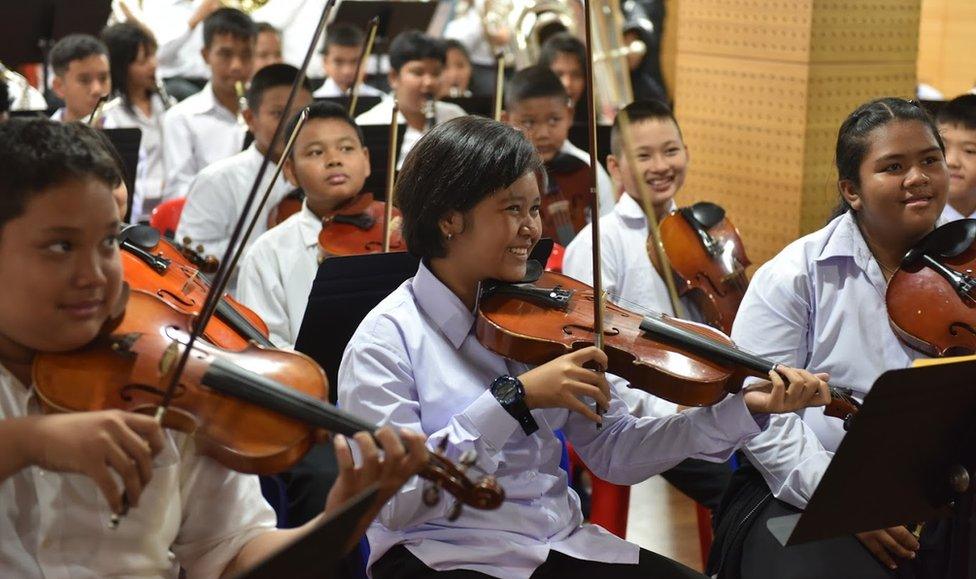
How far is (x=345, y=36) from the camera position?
5812 millimetres

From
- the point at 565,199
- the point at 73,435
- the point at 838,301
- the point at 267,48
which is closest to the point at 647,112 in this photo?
the point at 565,199

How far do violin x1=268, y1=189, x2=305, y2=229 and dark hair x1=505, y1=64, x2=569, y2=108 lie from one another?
3.25ft

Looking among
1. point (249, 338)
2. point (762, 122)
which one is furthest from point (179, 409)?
point (762, 122)

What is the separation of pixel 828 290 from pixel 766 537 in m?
0.47

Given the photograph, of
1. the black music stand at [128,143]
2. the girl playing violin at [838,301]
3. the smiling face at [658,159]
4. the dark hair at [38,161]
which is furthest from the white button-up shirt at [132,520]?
the black music stand at [128,143]

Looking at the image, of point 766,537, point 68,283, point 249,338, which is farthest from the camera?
point 249,338

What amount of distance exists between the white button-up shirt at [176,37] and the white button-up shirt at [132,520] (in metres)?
5.55

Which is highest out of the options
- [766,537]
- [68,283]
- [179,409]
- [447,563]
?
[68,283]

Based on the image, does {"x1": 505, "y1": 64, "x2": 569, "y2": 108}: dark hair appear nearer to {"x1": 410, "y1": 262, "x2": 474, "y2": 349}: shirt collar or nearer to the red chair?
the red chair

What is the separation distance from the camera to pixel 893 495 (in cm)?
164

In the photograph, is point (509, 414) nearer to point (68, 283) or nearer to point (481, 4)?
A: point (68, 283)

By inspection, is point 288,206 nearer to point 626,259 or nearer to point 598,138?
point 626,259

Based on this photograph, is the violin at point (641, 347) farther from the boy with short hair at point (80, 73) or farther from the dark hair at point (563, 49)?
the dark hair at point (563, 49)

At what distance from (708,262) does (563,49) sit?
115 inches
